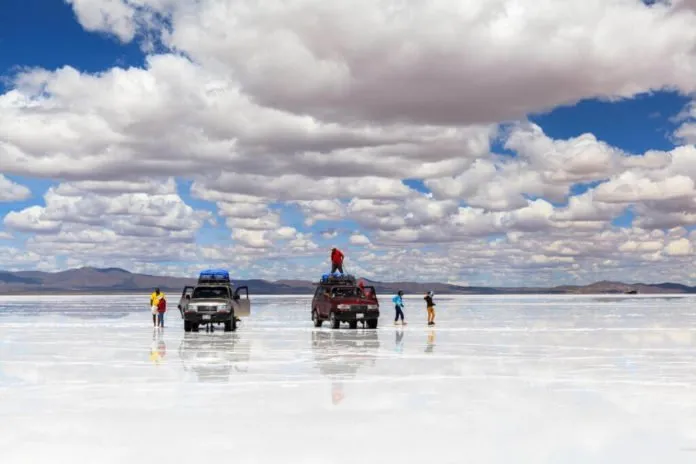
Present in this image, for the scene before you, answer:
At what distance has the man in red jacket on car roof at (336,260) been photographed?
154ft

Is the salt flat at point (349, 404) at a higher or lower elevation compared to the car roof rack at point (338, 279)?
lower

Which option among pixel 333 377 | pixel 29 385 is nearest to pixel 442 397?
pixel 333 377

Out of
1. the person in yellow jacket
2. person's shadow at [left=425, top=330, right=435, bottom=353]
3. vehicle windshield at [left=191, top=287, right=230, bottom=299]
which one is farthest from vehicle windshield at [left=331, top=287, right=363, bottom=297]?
the person in yellow jacket

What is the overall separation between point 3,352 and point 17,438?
14.6m

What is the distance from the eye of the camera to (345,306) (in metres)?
36.5

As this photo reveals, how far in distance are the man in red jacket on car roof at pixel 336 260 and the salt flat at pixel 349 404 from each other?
21.9m

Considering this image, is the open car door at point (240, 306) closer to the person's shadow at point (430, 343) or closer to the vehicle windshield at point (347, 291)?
the vehicle windshield at point (347, 291)

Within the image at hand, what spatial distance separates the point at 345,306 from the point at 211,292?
5.69 meters

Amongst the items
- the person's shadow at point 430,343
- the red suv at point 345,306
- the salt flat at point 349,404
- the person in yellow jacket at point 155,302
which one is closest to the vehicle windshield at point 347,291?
the red suv at point 345,306

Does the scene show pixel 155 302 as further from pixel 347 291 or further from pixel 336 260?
pixel 336 260

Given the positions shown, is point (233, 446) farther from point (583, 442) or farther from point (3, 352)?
point (3, 352)

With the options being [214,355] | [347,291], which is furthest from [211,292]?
[214,355]

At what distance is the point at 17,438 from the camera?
989 cm

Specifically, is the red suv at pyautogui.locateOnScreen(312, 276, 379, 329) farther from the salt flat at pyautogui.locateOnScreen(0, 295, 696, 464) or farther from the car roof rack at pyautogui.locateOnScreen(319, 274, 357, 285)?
the salt flat at pyautogui.locateOnScreen(0, 295, 696, 464)
